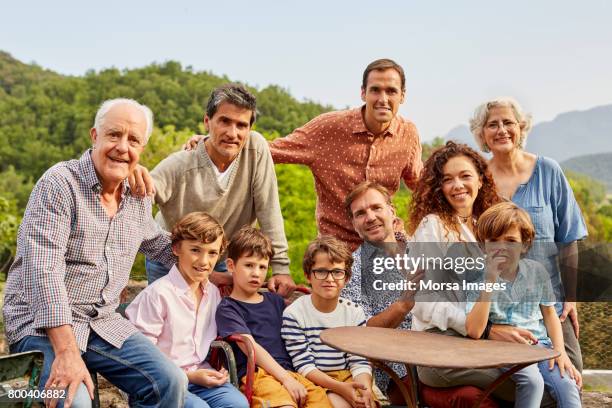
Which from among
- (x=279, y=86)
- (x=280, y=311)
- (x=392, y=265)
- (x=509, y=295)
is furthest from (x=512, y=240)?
(x=279, y=86)

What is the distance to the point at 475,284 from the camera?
343 cm

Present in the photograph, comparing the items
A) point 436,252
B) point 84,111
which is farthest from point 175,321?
point 84,111

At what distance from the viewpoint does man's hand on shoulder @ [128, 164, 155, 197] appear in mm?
3410

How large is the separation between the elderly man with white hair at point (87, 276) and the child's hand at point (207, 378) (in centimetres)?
16

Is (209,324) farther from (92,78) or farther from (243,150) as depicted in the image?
(92,78)

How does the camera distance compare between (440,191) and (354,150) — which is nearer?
(440,191)

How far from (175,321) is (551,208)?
6.88 ft

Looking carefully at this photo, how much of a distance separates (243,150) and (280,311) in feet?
3.11

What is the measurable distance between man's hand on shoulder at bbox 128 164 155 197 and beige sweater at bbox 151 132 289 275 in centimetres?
44

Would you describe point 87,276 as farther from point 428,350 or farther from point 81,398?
point 428,350

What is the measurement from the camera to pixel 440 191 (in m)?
3.66

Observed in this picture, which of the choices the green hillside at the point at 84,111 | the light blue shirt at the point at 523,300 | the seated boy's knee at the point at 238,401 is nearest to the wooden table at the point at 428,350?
the light blue shirt at the point at 523,300

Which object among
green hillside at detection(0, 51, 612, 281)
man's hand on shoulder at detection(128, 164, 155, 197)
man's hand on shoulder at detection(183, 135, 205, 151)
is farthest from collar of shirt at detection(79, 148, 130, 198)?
green hillside at detection(0, 51, 612, 281)

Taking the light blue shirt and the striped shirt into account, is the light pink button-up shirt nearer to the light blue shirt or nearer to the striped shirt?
the striped shirt
